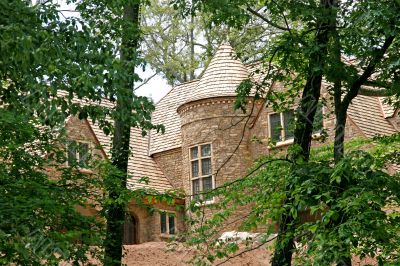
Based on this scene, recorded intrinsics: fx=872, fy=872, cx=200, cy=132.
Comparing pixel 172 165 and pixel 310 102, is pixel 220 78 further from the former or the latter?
pixel 310 102

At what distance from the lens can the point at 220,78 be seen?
2955 cm

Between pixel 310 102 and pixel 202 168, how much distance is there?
16185 millimetres

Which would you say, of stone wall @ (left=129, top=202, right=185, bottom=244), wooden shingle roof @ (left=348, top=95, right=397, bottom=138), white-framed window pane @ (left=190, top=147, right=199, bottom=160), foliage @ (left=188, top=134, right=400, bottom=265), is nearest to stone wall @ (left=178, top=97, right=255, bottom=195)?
white-framed window pane @ (left=190, top=147, right=199, bottom=160)

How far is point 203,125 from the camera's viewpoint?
29.1 m

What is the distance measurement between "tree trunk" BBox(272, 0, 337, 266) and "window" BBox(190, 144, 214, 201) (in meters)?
15.1

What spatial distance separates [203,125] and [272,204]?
1768 cm

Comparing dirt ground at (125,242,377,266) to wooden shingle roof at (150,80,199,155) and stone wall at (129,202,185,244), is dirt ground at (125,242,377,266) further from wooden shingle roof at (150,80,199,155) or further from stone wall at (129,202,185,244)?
wooden shingle roof at (150,80,199,155)

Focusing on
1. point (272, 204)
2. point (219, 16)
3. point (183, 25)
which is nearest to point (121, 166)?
point (219, 16)

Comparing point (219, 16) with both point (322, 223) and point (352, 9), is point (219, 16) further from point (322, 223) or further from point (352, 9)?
point (322, 223)

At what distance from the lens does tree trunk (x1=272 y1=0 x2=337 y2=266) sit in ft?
40.9

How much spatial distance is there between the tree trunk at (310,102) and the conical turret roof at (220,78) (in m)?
15.0

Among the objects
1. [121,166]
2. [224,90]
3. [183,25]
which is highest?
[183,25]

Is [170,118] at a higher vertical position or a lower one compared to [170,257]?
higher

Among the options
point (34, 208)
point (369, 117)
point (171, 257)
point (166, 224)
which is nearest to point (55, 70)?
point (34, 208)
